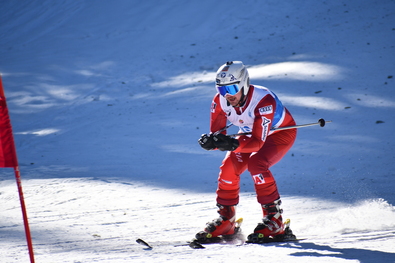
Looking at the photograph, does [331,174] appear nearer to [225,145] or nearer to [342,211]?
[342,211]

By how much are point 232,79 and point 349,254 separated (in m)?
1.83

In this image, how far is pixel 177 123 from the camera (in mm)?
8938

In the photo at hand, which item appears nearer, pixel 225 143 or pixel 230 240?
pixel 225 143

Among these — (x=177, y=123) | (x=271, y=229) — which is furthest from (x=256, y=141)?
(x=177, y=123)

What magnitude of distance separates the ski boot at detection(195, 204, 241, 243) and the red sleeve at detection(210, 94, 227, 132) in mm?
820

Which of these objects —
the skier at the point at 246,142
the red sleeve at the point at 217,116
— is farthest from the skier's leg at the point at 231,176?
the red sleeve at the point at 217,116

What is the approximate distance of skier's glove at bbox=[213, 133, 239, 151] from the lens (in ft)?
13.7

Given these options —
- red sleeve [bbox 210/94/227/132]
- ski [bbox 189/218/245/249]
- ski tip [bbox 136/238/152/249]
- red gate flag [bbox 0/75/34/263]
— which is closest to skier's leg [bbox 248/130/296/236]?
ski [bbox 189/218/245/249]

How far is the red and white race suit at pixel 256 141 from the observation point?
168 inches

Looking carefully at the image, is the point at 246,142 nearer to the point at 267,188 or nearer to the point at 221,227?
the point at 267,188

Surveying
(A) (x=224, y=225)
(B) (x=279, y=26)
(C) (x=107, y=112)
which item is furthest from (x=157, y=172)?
(B) (x=279, y=26)

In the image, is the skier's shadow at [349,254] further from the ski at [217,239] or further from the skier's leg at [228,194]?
the skier's leg at [228,194]

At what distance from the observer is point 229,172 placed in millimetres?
4527

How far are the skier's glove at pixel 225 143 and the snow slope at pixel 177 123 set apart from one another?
0.88 metres
